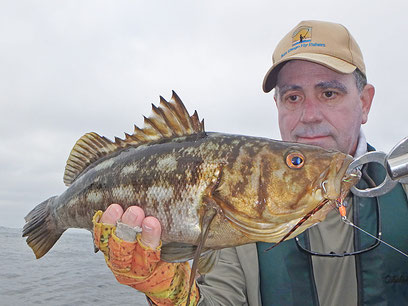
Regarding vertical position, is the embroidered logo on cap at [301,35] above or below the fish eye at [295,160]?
above

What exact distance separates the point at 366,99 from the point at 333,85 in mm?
719

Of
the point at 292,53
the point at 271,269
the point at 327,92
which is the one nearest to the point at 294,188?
the point at 271,269

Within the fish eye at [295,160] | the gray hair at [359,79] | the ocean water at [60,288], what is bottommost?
the ocean water at [60,288]

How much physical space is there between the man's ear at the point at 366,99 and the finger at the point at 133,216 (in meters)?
3.23

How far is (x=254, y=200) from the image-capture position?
2311 millimetres

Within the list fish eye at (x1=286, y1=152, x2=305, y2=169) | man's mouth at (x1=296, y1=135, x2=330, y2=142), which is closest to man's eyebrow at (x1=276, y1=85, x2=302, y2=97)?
man's mouth at (x1=296, y1=135, x2=330, y2=142)

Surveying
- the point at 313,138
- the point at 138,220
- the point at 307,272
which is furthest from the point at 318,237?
the point at 138,220

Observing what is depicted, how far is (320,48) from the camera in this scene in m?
4.27

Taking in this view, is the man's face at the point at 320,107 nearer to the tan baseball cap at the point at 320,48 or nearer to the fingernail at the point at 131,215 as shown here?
the tan baseball cap at the point at 320,48

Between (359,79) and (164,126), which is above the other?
(359,79)

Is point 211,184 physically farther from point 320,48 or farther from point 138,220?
point 320,48

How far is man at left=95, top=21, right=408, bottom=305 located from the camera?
2947mm

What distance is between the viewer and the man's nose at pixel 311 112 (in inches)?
156

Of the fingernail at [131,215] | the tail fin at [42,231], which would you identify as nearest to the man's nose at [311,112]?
the fingernail at [131,215]
